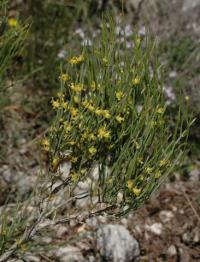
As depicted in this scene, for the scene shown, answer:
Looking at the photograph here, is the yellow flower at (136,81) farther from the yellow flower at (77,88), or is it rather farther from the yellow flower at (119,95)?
the yellow flower at (77,88)

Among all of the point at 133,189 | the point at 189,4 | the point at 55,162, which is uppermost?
the point at 189,4

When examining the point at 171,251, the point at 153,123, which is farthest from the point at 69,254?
the point at 153,123

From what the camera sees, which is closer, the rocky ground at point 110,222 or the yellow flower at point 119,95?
the yellow flower at point 119,95

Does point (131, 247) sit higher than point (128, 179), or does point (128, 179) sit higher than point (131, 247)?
point (128, 179)

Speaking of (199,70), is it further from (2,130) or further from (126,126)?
(126,126)

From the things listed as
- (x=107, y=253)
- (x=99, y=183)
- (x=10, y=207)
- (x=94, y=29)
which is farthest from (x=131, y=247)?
(x=94, y=29)

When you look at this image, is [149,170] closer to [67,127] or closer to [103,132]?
[103,132]

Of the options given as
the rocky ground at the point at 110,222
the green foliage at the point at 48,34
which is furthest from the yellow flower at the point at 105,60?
the green foliage at the point at 48,34
